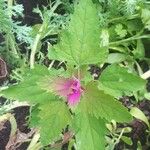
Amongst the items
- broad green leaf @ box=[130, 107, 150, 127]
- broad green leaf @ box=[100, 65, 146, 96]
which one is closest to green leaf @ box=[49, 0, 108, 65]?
broad green leaf @ box=[100, 65, 146, 96]

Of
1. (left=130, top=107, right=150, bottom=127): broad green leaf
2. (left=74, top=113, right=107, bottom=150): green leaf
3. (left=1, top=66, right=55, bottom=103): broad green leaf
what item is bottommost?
(left=130, top=107, right=150, bottom=127): broad green leaf

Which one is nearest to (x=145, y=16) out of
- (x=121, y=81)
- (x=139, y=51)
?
(x=139, y=51)

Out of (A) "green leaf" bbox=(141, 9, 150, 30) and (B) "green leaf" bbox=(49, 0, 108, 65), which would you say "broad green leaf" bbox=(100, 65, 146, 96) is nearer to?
(B) "green leaf" bbox=(49, 0, 108, 65)

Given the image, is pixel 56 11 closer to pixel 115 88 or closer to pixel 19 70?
pixel 19 70

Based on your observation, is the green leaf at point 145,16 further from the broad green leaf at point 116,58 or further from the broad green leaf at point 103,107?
the broad green leaf at point 103,107

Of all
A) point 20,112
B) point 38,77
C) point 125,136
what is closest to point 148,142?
point 125,136
